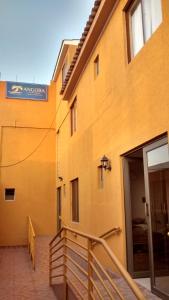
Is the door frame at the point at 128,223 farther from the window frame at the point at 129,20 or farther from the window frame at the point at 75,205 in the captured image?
the window frame at the point at 75,205

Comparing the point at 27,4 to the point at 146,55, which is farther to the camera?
the point at 27,4

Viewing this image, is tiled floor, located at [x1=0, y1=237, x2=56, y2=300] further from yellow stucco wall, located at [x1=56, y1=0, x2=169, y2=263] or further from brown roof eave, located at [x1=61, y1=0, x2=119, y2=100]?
brown roof eave, located at [x1=61, y1=0, x2=119, y2=100]

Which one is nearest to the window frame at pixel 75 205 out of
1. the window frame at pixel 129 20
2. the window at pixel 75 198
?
the window at pixel 75 198

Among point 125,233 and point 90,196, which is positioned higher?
point 90,196

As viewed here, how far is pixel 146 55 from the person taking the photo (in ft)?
15.9

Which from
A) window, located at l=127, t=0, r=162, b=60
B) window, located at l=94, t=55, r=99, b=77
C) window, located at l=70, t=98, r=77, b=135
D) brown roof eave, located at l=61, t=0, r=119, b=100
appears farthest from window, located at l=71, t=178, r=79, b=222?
window, located at l=127, t=0, r=162, b=60

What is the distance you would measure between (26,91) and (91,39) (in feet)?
23.1

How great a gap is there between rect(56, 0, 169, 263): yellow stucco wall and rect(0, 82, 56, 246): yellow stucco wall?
12.0ft

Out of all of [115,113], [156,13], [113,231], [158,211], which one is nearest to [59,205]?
[113,231]

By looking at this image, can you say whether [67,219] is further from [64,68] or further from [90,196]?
[64,68]

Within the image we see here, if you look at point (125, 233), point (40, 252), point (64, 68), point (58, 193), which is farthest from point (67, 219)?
point (64, 68)

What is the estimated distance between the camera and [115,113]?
19.9ft

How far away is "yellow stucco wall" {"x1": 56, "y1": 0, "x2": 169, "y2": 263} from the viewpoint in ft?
14.6

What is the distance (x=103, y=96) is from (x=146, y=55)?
2.23m
